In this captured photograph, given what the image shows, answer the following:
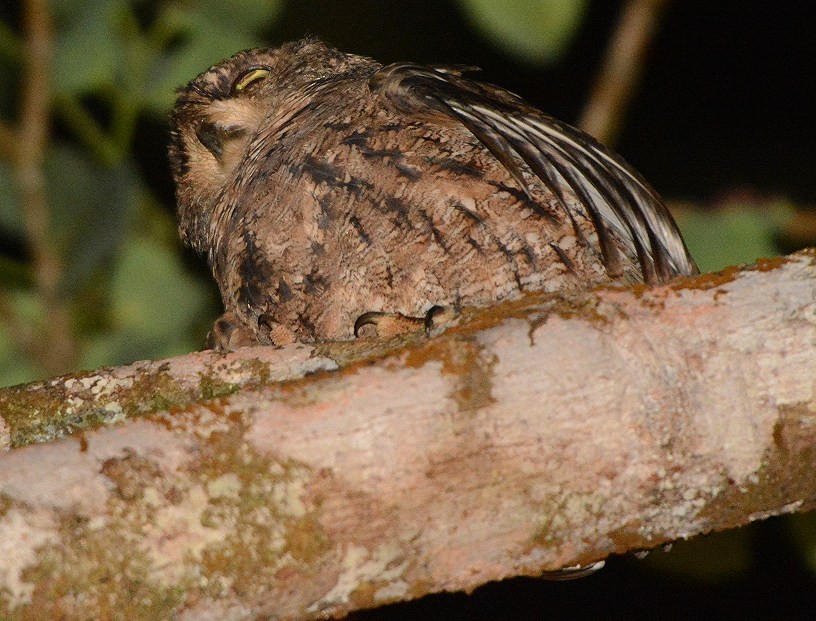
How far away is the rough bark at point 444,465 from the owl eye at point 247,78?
130 centimetres

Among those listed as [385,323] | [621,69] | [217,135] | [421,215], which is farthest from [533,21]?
[385,323]

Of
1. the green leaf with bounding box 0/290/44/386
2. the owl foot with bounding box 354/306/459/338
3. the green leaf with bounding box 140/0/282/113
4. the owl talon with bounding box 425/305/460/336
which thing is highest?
the green leaf with bounding box 140/0/282/113

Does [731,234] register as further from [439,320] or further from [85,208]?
[85,208]

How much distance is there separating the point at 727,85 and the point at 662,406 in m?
3.59

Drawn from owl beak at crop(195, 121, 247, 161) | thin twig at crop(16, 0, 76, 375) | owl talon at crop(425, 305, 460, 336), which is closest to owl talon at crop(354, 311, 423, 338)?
owl talon at crop(425, 305, 460, 336)

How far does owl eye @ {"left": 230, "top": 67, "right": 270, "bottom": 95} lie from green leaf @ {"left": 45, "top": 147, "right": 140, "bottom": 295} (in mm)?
1089

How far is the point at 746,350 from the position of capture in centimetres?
146

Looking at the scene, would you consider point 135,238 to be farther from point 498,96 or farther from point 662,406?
point 662,406

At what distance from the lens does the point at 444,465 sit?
54.4 inches

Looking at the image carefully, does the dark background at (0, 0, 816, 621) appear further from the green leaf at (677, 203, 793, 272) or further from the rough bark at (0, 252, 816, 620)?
the rough bark at (0, 252, 816, 620)

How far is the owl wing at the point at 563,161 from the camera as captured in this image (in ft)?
6.25

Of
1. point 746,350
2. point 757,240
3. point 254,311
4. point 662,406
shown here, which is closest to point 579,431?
point 662,406

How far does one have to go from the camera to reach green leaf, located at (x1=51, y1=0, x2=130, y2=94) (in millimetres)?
3545

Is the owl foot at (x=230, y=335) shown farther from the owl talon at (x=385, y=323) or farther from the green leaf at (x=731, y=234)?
the green leaf at (x=731, y=234)
